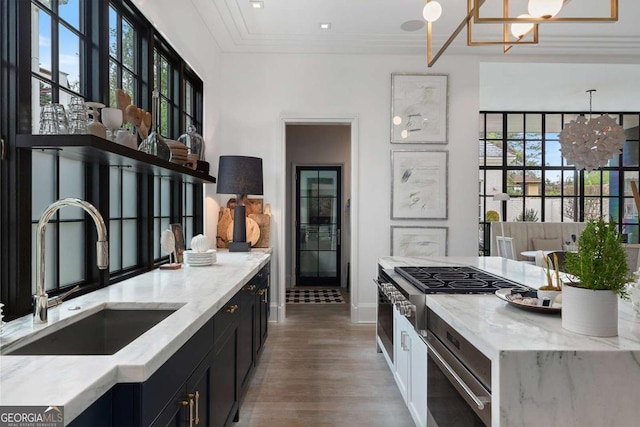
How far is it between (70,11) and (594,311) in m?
2.62

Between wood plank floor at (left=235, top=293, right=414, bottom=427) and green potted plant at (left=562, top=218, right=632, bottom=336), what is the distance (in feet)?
4.79

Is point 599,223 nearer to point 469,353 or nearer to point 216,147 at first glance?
point 469,353

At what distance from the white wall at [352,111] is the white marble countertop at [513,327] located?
2595mm

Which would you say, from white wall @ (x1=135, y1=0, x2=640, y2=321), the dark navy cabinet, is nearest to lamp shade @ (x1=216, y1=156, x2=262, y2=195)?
white wall @ (x1=135, y1=0, x2=640, y2=321)

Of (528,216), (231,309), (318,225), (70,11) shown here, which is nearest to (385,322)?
(231,309)

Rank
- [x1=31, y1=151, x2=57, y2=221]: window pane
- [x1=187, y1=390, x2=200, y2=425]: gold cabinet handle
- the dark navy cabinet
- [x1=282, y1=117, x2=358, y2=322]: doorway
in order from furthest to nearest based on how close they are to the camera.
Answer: [x1=282, y1=117, x2=358, y2=322]: doorway
[x1=31, y1=151, x2=57, y2=221]: window pane
[x1=187, y1=390, x2=200, y2=425]: gold cabinet handle
the dark navy cabinet

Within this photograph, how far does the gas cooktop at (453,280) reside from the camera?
1.94 meters

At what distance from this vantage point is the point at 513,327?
1.33m

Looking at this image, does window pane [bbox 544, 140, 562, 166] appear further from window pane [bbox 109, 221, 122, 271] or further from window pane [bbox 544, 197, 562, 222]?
window pane [bbox 109, 221, 122, 271]

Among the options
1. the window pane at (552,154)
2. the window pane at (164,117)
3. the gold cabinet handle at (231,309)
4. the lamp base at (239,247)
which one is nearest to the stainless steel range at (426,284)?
the gold cabinet handle at (231,309)

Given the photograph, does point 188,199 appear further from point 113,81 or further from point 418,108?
point 418,108

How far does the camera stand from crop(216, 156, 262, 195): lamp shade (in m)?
3.66

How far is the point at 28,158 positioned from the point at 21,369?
918mm

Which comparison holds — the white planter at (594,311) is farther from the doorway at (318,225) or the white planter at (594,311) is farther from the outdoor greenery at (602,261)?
the doorway at (318,225)
